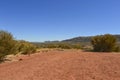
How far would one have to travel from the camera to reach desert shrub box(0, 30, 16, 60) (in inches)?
846

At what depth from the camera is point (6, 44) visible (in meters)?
22.0

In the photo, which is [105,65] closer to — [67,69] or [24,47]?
[67,69]

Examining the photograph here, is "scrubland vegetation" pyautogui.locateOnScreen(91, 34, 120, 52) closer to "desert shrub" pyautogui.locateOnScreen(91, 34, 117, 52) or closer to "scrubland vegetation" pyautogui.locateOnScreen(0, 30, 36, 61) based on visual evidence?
"desert shrub" pyautogui.locateOnScreen(91, 34, 117, 52)

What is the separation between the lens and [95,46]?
1272 inches

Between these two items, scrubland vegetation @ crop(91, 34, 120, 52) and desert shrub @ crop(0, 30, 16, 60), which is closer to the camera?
desert shrub @ crop(0, 30, 16, 60)

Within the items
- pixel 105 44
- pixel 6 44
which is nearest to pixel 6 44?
pixel 6 44

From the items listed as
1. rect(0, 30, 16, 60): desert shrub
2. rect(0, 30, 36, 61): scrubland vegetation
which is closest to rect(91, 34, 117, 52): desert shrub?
rect(0, 30, 36, 61): scrubland vegetation

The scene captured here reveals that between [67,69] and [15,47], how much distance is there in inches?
403

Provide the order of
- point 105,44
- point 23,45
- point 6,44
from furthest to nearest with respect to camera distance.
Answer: point 23,45, point 105,44, point 6,44

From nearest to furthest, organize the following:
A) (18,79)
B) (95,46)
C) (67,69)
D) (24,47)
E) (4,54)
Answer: (18,79) < (67,69) < (4,54) < (24,47) < (95,46)

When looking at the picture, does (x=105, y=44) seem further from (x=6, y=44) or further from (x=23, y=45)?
(x=6, y=44)

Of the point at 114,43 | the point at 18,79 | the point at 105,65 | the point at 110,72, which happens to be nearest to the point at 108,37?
the point at 114,43

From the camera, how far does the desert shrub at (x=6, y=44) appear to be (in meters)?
21.5

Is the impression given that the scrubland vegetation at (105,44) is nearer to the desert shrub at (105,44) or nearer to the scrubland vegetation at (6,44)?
the desert shrub at (105,44)
